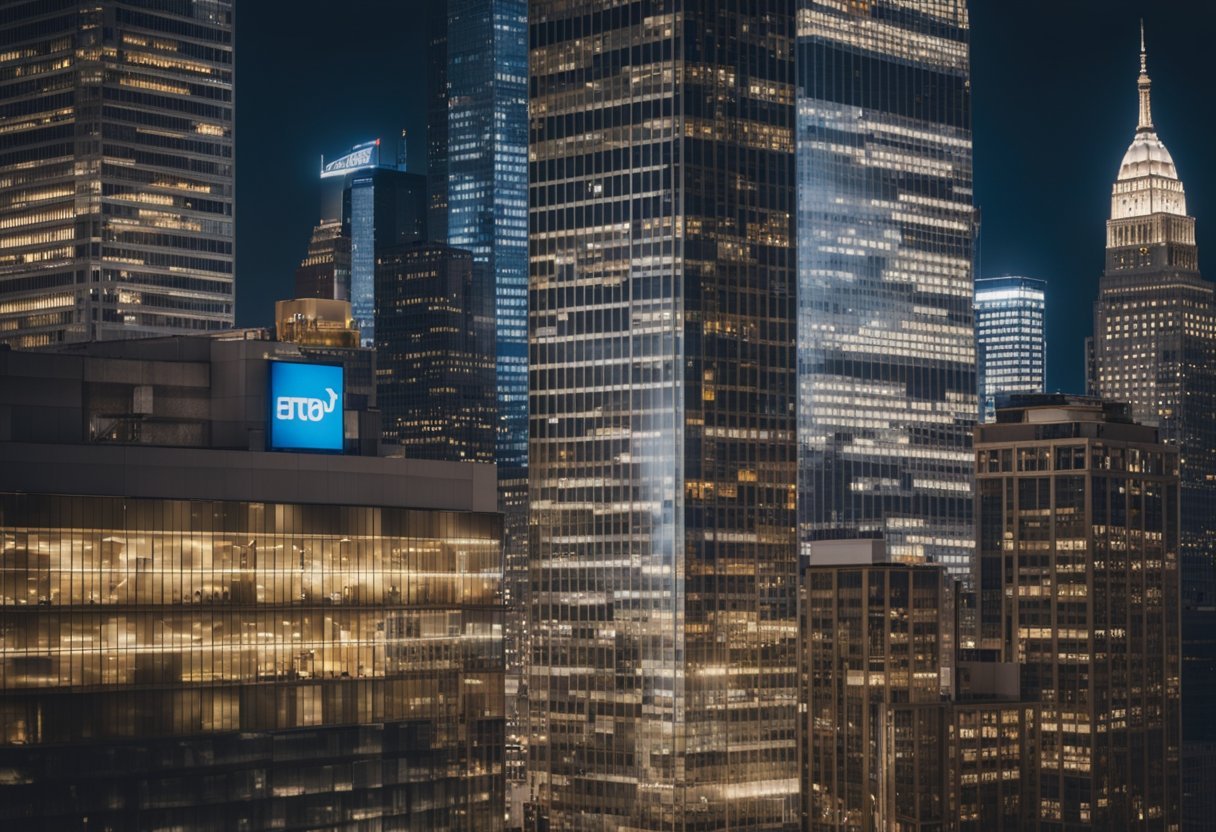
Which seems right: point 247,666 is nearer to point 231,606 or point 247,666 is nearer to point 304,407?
point 231,606

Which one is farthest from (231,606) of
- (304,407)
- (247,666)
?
(304,407)

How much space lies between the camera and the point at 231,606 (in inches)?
6235

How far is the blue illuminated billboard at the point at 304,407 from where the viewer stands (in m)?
164

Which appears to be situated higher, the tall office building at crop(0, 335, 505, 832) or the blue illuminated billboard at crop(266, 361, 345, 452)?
the blue illuminated billboard at crop(266, 361, 345, 452)

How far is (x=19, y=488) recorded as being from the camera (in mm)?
150750

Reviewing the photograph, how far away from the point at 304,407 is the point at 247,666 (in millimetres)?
18652

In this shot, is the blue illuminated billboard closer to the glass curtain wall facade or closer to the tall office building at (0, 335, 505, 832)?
the tall office building at (0, 335, 505, 832)

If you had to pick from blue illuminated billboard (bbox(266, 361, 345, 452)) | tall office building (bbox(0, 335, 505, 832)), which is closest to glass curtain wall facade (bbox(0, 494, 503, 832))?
tall office building (bbox(0, 335, 505, 832))

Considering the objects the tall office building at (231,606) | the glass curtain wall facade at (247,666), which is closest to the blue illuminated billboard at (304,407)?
the tall office building at (231,606)

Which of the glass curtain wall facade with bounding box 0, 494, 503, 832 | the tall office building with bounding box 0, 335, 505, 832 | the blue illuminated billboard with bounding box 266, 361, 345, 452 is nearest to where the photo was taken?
the glass curtain wall facade with bounding box 0, 494, 503, 832

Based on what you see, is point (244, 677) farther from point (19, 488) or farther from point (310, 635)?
point (19, 488)

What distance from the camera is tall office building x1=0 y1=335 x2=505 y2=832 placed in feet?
493

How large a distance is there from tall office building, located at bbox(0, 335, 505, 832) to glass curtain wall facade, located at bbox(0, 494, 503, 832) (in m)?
0.14

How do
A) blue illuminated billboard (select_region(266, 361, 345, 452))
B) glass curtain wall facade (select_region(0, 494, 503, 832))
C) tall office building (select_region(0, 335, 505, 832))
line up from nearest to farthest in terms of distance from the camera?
1. glass curtain wall facade (select_region(0, 494, 503, 832))
2. tall office building (select_region(0, 335, 505, 832))
3. blue illuminated billboard (select_region(266, 361, 345, 452))
